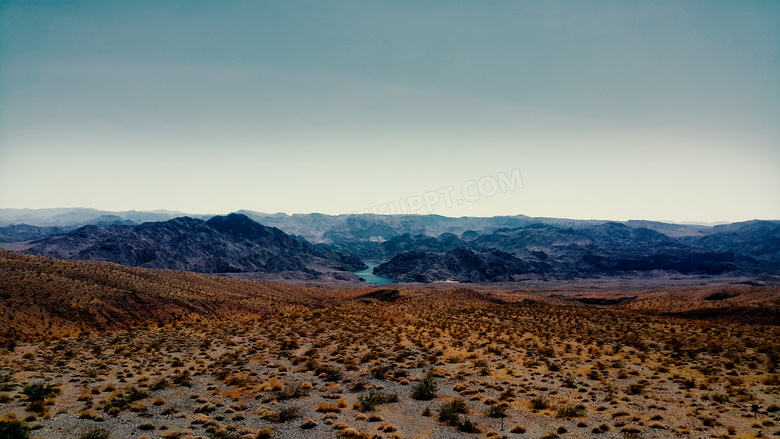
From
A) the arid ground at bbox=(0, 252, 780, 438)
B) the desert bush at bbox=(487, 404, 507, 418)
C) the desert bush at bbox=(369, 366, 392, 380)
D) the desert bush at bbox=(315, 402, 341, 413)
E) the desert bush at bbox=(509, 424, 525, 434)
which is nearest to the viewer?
the desert bush at bbox=(509, 424, 525, 434)

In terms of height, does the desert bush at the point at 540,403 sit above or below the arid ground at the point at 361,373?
above

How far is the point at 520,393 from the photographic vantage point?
18.6 metres

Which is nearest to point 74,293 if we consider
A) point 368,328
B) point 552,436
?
point 368,328

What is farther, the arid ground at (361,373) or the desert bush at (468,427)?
the arid ground at (361,373)

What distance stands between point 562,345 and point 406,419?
1975 cm

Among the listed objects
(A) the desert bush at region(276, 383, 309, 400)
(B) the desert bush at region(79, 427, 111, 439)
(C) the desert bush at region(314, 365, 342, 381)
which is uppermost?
(B) the desert bush at region(79, 427, 111, 439)

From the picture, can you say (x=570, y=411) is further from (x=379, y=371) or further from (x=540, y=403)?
(x=379, y=371)

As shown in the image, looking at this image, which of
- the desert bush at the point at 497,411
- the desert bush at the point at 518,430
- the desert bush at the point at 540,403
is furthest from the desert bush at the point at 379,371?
the desert bush at the point at 518,430

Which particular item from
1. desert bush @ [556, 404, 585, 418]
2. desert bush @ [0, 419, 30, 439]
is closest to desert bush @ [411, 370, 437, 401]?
desert bush @ [556, 404, 585, 418]

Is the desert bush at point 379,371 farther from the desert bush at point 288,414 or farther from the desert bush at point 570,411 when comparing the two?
the desert bush at point 570,411

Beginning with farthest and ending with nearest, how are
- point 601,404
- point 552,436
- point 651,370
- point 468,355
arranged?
point 468,355 → point 651,370 → point 601,404 → point 552,436

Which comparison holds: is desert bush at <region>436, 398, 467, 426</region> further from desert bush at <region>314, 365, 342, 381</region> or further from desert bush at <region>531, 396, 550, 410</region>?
desert bush at <region>314, 365, 342, 381</region>

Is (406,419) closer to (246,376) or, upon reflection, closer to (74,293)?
(246,376)

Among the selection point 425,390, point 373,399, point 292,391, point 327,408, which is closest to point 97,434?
point 292,391
